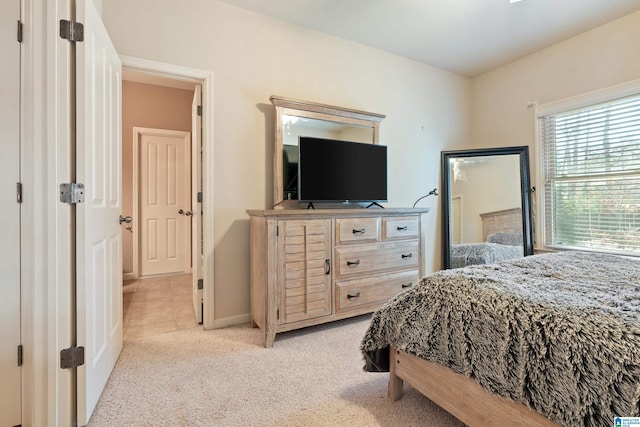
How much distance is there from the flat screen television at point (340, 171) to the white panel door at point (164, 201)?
2.50m

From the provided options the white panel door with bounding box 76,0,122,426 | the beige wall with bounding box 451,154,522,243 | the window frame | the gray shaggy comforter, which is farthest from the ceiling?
the gray shaggy comforter

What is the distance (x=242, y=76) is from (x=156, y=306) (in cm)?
237

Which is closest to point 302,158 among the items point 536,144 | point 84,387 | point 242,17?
point 242,17

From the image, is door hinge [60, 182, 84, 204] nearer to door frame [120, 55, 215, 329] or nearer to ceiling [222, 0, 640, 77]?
door frame [120, 55, 215, 329]

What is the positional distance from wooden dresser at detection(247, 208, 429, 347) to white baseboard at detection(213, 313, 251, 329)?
13 cm

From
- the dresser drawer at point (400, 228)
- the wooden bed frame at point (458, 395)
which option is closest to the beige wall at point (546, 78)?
the dresser drawer at point (400, 228)

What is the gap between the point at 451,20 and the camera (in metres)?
2.69

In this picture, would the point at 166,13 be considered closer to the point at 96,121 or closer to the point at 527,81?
the point at 96,121

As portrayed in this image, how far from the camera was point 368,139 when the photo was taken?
3.08 m

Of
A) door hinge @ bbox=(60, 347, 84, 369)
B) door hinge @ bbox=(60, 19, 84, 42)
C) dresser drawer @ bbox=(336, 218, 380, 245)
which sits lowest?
door hinge @ bbox=(60, 347, 84, 369)

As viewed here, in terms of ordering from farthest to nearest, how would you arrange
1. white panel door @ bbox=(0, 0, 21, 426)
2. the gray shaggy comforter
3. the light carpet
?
1. the light carpet
2. white panel door @ bbox=(0, 0, 21, 426)
3. the gray shaggy comforter

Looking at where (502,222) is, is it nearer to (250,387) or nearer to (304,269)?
(304,269)

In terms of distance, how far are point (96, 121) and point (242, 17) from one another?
64.6 inches

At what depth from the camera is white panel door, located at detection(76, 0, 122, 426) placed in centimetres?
136
